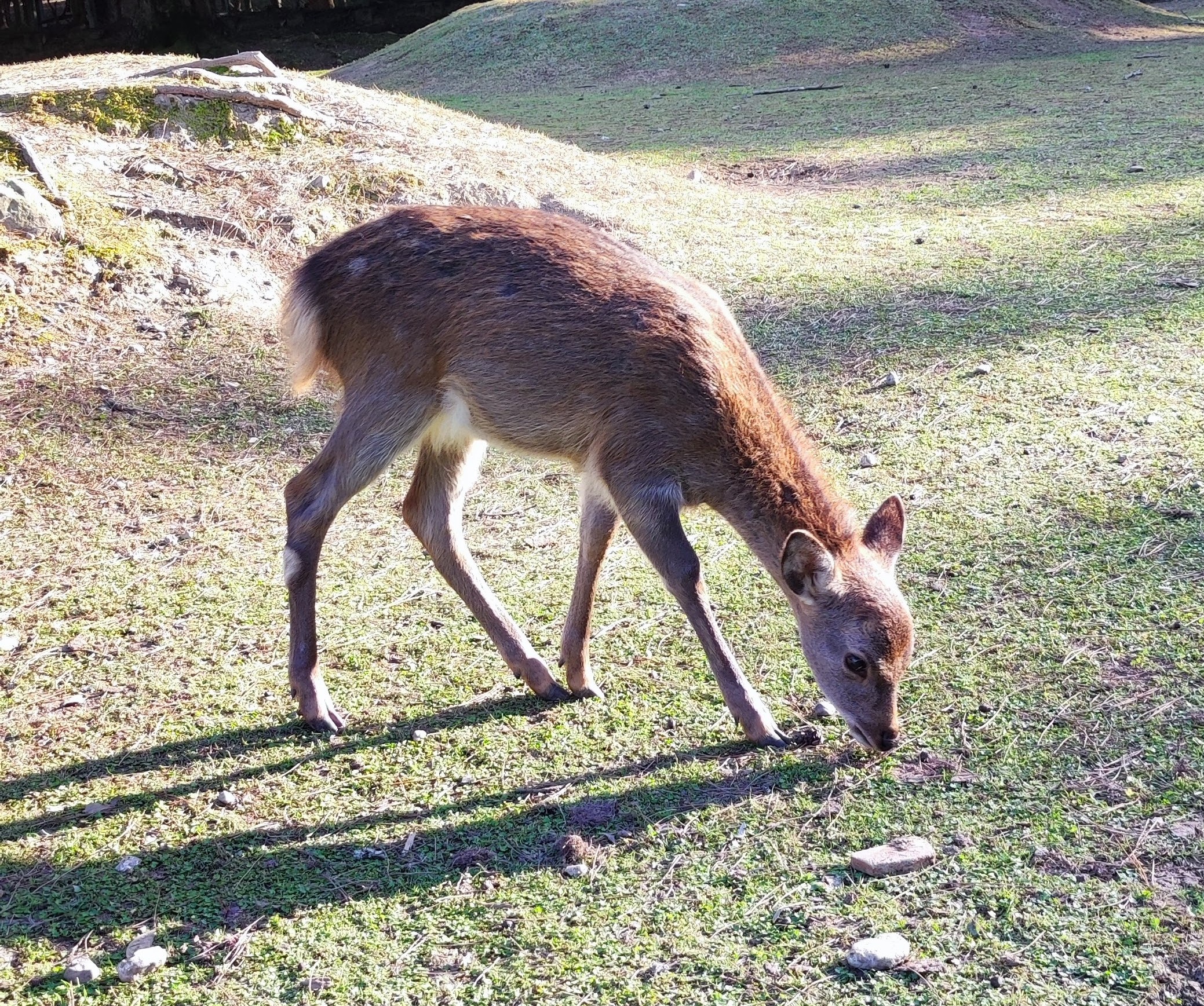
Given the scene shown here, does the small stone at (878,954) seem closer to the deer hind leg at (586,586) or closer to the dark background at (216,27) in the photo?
the deer hind leg at (586,586)

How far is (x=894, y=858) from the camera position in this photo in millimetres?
2955

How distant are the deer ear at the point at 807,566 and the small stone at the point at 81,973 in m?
2.07

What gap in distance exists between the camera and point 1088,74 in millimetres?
15273

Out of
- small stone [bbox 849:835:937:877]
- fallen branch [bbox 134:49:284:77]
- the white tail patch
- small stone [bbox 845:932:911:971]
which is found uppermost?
fallen branch [bbox 134:49:284:77]

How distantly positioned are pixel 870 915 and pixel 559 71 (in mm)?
17252

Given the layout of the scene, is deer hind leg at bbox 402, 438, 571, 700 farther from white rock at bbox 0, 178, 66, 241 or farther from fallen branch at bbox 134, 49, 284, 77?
fallen branch at bbox 134, 49, 284, 77

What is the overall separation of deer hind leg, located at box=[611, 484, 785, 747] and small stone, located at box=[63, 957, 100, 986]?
1.84 meters

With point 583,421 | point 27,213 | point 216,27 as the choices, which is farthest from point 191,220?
point 216,27

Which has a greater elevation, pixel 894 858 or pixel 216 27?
pixel 216 27

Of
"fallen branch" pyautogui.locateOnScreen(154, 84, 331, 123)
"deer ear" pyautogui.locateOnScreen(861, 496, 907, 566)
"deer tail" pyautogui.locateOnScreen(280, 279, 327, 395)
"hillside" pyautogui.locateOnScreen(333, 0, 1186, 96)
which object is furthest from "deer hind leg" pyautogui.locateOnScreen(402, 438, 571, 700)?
"hillside" pyautogui.locateOnScreen(333, 0, 1186, 96)

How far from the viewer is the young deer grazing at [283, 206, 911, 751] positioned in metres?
3.54

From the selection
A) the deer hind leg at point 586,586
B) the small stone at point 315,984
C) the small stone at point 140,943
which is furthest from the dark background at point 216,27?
the small stone at point 315,984

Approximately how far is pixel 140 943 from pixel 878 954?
1.75 meters

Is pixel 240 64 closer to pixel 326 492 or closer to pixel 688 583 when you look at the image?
pixel 326 492
